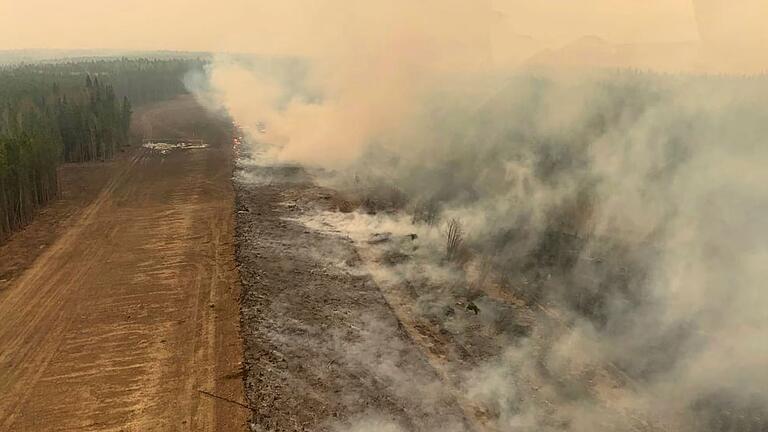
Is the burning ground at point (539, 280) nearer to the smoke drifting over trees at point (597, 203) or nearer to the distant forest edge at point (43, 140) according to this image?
the smoke drifting over trees at point (597, 203)

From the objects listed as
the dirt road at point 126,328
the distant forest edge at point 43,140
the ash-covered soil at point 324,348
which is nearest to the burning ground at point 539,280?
the ash-covered soil at point 324,348

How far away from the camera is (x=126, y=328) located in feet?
56.1

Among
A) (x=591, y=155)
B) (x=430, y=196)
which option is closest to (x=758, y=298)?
(x=591, y=155)

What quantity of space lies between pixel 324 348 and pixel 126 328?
240 inches

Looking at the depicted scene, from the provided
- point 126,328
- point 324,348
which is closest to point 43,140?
point 126,328

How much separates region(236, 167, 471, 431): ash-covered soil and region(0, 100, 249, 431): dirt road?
0.75 m

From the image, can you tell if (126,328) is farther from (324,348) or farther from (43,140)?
(43,140)

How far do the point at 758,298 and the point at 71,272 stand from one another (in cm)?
2291

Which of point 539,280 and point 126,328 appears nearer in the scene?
point 126,328

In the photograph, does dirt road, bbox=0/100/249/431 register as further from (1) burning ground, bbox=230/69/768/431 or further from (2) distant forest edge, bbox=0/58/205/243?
(2) distant forest edge, bbox=0/58/205/243

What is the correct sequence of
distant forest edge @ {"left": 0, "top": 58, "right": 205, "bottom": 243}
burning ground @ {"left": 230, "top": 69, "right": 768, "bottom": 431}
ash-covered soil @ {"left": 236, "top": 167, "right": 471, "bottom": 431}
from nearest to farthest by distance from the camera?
ash-covered soil @ {"left": 236, "top": 167, "right": 471, "bottom": 431} < burning ground @ {"left": 230, "top": 69, "right": 768, "bottom": 431} < distant forest edge @ {"left": 0, "top": 58, "right": 205, "bottom": 243}

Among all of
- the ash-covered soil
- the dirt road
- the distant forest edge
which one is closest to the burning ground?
the ash-covered soil

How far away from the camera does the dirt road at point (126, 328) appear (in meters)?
13.4

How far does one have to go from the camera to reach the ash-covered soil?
13422 mm
